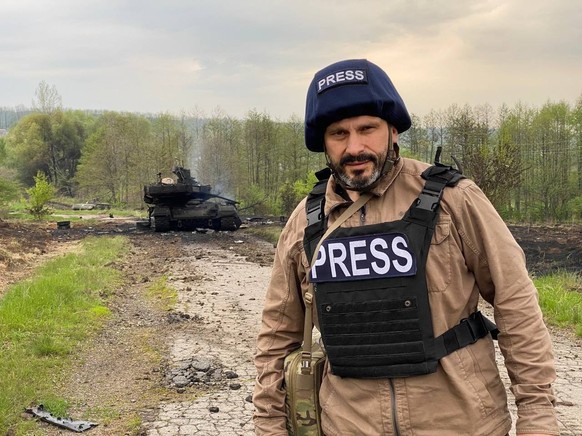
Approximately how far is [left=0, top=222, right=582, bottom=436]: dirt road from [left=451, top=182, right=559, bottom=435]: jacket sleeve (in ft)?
10.6

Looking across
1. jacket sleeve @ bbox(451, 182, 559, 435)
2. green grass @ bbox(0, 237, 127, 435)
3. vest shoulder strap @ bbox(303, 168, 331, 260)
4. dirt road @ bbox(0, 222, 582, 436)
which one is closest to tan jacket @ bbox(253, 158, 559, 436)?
jacket sleeve @ bbox(451, 182, 559, 435)

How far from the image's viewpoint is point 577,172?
37906 millimetres

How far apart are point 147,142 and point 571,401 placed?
5154cm

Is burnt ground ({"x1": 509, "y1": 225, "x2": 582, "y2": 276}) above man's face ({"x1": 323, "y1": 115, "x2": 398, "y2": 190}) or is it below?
below

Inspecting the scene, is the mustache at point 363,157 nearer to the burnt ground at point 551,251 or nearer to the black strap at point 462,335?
the black strap at point 462,335

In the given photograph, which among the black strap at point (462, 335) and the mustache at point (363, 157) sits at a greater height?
the mustache at point (363, 157)

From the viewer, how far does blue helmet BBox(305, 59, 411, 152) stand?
6.71ft

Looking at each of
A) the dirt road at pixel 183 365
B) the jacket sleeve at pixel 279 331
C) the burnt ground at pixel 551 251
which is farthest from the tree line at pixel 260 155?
the jacket sleeve at pixel 279 331

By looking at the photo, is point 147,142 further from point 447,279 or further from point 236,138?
point 447,279

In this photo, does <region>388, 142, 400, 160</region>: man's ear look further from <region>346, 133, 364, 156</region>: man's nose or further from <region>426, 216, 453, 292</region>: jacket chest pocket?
<region>426, 216, 453, 292</region>: jacket chest pocket

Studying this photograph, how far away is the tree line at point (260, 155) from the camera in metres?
29.7

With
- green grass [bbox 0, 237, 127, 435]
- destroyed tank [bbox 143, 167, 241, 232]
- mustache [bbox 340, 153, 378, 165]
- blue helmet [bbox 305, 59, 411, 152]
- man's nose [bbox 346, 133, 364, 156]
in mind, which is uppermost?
blue helmet [bbox 305, 59, 411, 152]

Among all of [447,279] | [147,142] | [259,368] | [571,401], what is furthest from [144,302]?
[147,142]

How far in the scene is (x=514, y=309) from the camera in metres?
1.88
